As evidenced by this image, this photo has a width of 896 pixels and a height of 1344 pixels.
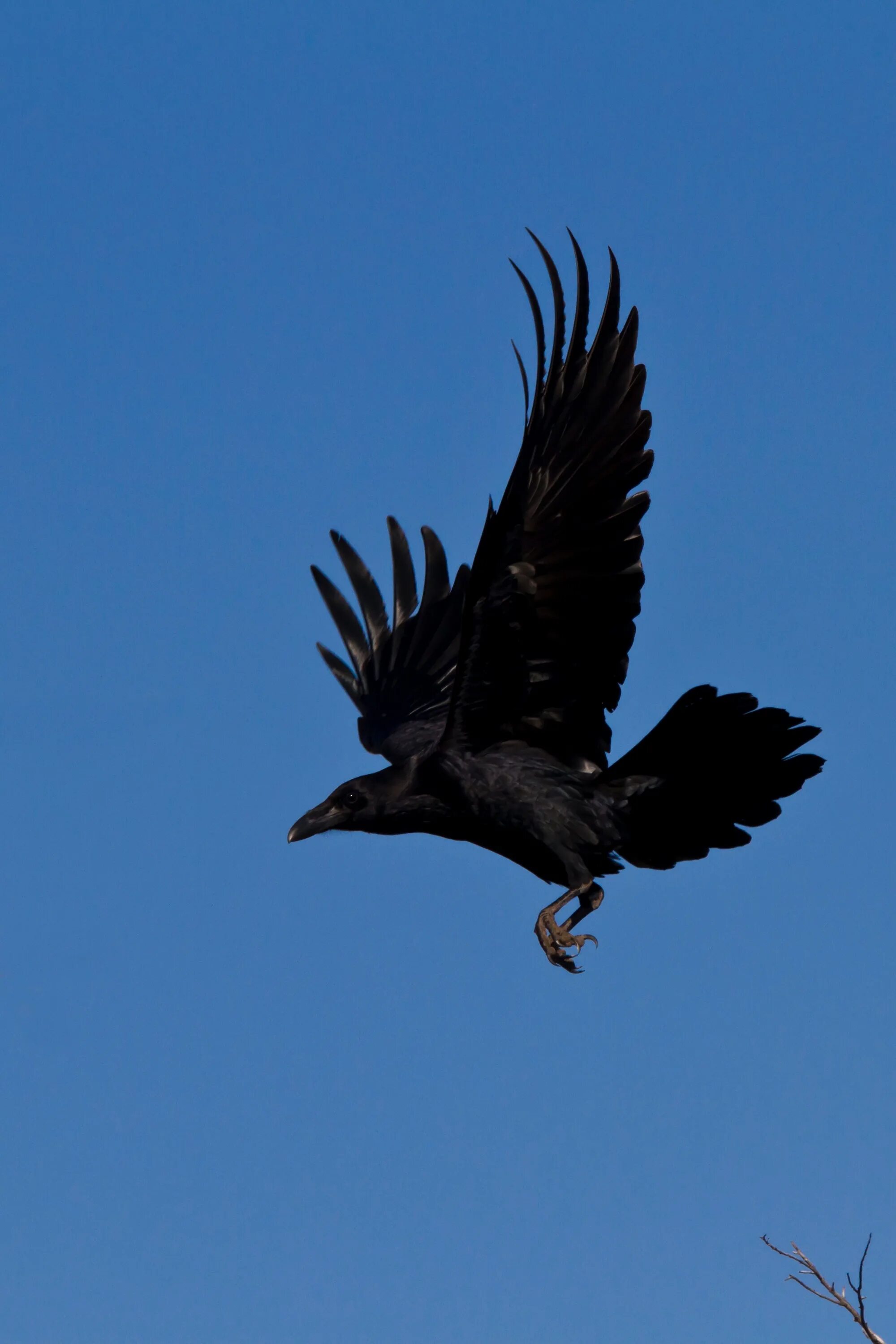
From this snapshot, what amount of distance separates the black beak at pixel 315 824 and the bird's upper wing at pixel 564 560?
1.00 meters

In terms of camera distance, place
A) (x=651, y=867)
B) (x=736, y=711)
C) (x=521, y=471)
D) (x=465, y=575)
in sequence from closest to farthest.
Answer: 1. (x=521, y=471)
2. (x=736, y=711)
3. (x=651, y=867)
4. (x=465, y=575)

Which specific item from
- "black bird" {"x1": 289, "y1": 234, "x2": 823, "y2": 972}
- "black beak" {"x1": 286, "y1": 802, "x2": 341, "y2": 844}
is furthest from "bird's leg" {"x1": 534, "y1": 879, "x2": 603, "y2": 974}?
"black beak" {"x1": 286, "y1": 802, "x2": 341, "y2": 844}

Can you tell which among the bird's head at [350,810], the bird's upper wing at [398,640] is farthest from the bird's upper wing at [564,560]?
the bird's upper wing at [398,640]

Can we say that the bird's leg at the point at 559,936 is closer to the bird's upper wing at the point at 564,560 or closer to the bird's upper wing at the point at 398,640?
the bird's upper wing at the point at 564,560

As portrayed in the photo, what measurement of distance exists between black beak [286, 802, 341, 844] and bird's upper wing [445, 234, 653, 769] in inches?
39.4

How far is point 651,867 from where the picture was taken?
8.03m

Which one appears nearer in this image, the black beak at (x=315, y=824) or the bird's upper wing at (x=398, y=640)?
the black beak at (x=315, y=824)

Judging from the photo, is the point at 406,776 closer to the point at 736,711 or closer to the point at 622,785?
the point at 622,785

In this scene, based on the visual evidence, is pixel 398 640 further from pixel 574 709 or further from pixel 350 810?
pixel 574 709

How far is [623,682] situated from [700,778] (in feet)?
1.95

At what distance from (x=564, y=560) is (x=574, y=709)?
0.81 m

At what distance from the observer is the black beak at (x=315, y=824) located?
28.1ft

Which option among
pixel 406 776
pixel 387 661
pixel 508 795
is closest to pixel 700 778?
Answer: pixel 508 795

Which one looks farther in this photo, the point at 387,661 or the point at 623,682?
the point at 387,661
